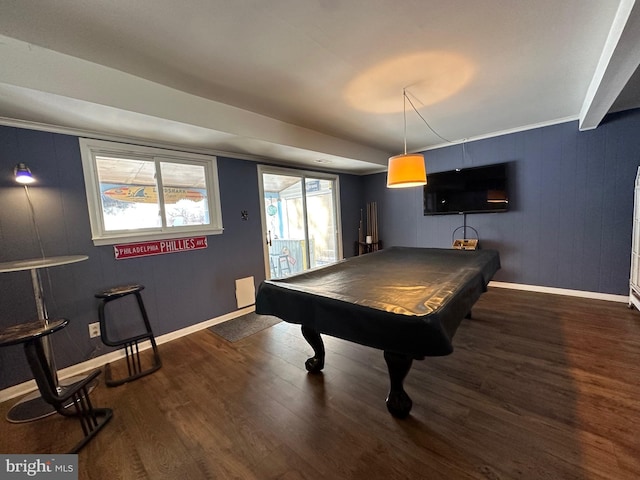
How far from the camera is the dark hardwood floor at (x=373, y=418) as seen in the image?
1.30 m

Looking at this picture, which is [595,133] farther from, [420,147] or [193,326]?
[193,326]

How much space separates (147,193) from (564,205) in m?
5.21

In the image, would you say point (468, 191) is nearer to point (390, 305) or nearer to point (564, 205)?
point (564, 205)

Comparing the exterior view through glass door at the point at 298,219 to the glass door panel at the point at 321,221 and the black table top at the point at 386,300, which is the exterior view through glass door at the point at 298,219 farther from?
the black table top at the point at 386,300

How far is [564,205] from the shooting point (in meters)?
3.45

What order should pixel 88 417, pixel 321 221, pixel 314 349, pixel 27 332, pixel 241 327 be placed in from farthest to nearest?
pixel 321 221
pixel 241 327
pixel 314 349
pixel 88 417
pixel 27 332

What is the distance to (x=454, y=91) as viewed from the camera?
8.05 ft

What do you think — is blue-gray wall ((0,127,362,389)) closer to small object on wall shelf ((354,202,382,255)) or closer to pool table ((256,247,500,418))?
pool table ((256,247,500,418))

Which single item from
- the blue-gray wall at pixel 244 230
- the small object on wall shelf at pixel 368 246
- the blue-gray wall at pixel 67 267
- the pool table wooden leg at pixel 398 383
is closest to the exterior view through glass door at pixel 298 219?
the blue-gray wall at pixel 244 230

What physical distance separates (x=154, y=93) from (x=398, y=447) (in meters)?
2.98

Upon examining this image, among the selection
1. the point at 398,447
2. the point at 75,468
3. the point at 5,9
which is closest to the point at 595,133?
the point at 398,447

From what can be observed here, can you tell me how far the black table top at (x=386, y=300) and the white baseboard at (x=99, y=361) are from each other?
1654 millimetres

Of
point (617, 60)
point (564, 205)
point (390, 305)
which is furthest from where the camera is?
point (564, 205)

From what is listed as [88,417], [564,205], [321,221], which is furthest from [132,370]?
[564,205]
